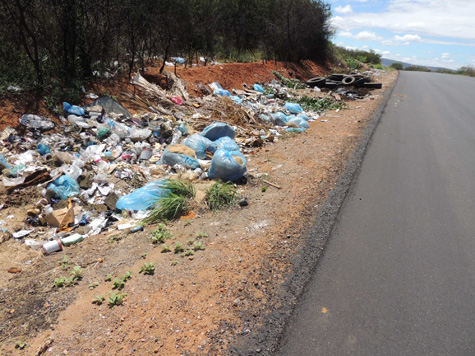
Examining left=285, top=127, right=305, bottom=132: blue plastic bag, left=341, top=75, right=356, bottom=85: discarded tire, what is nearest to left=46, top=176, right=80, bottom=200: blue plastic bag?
left=285, top=127, right=305, bottom=132: blue plastic bag

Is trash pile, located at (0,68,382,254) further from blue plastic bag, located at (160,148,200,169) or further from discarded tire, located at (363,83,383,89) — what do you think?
discarded tire, located at (363,83,383,89)

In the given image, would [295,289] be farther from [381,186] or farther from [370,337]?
[381,186]

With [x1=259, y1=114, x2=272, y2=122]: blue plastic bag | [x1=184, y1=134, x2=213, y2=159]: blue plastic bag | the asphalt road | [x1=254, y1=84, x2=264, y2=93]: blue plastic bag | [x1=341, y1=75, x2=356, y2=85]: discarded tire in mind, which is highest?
[x1=341, y1=75, x2=356, y2=85]: discarded tire

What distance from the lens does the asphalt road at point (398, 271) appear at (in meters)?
2.30

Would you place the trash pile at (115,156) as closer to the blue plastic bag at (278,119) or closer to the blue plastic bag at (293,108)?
the blue plastic bag at (278,119)

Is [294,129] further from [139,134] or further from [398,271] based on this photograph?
[398,271]

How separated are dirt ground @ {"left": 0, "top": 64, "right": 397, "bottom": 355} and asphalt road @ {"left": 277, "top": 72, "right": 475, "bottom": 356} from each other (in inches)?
16.0

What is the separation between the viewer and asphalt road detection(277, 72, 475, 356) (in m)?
2.30

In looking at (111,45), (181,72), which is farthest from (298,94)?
(111,45)

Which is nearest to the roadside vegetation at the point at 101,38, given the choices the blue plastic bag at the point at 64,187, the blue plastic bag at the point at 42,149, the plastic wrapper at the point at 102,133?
the plastic wrapper at the point at 102,133

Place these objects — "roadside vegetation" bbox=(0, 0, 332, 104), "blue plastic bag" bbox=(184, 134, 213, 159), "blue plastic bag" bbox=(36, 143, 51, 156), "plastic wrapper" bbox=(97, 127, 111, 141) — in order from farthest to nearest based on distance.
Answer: "roadside vegetation" bbox=(0, 0, 332, 104)
"plastic wrapper" bbox=(97, 127, 111, 141)
"blue plastic bag" bbox=(184, 134, 213, 159)
"blue plastic bag" bbox=(36, 143, 51, 156)

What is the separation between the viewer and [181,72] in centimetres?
1059

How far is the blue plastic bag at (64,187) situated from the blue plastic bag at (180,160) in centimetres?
160

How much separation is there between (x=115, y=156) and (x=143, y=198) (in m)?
1.73
